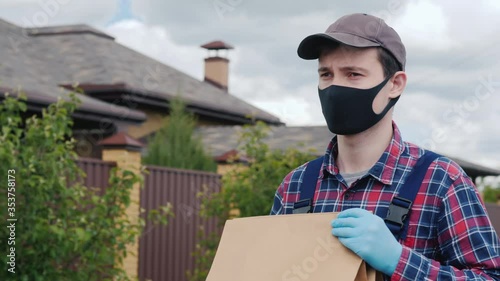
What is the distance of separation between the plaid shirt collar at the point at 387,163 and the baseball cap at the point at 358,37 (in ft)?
0.75

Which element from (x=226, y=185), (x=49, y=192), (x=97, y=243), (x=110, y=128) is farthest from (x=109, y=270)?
(x=110, y=128)

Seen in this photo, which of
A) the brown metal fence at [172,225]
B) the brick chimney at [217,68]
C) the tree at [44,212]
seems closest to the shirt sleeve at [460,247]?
the tree at [44,212]

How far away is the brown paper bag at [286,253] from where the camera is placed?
239 cm

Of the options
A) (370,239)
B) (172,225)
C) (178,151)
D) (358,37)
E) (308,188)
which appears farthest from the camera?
(178,151)

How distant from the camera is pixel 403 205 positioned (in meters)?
2.48

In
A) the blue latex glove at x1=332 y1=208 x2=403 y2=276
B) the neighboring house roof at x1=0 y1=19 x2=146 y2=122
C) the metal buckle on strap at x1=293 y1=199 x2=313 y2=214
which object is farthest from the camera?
the neighboring house roof at x1=0 y1=19 x2=146 y2=122

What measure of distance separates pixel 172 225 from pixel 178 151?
3.36 metres

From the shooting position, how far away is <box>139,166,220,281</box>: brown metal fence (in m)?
10.6

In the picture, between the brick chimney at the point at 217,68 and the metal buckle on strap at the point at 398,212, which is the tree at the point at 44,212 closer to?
the metal buckle on strap at the point at 398,212

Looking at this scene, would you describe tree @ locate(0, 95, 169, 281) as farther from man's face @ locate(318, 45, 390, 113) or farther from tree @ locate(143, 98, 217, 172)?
tree @ locate(143, 98, 217, 172)

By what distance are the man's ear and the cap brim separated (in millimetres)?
150

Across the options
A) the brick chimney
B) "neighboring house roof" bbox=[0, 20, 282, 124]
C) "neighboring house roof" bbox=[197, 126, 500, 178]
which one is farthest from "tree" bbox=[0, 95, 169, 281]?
the brick chimney

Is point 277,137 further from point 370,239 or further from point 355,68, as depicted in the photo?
point 370,239

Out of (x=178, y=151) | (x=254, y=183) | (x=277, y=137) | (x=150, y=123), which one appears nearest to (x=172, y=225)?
(x=254, y=183)
